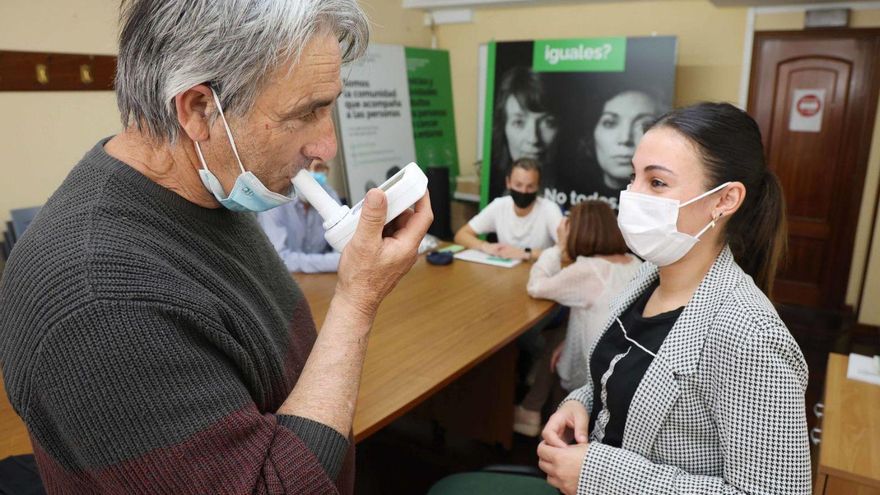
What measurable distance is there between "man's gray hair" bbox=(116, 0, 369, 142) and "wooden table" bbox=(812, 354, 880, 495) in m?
1.56

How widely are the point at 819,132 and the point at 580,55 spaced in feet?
5.93

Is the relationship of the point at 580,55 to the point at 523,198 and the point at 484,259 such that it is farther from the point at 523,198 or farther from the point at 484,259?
the point at 484,259

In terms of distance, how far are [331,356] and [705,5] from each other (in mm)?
4781

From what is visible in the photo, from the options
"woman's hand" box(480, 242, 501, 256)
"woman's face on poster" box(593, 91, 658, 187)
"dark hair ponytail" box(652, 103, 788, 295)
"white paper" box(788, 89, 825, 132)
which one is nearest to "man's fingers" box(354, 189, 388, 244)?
"dark hair ponytail" box(652, 103, 788, 295)

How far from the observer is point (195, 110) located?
0.76 metres

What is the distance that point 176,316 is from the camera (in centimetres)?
67

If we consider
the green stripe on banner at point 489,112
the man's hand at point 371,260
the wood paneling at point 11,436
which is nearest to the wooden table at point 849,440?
the man's hand at point 371,260

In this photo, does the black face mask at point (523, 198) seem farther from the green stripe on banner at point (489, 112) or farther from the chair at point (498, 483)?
the chair at point (498, 483)

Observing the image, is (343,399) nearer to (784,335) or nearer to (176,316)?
(176,316)

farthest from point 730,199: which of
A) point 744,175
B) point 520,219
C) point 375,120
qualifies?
point 375,120

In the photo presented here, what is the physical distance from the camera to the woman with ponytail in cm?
102

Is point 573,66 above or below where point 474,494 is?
above

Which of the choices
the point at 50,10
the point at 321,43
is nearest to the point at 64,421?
the point at 321,43

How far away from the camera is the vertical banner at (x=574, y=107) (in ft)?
14.3
